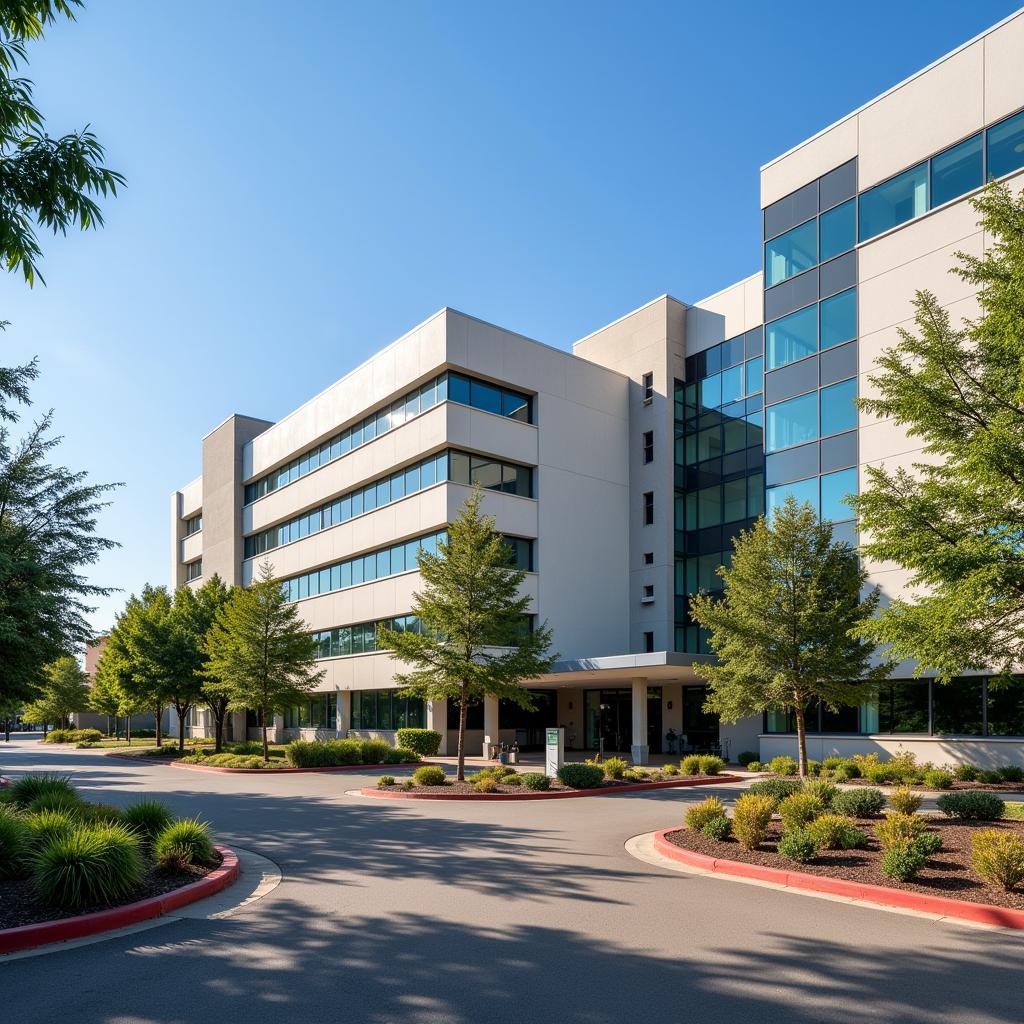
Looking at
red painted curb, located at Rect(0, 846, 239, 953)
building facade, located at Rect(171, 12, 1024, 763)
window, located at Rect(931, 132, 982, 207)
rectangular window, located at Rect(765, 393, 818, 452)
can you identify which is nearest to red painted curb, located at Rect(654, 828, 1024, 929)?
red painted curb, located at Rect(0, 846, 239, 953)

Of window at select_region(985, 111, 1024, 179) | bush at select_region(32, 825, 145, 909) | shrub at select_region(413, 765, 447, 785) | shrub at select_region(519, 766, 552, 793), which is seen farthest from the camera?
window at select_region(985, 111, 1024, 179)

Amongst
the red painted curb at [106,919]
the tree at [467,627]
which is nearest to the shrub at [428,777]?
the tree at [467,627]

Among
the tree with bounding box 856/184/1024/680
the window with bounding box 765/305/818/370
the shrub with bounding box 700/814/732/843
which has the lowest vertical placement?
the shrub with bounding box 700/814/732/843

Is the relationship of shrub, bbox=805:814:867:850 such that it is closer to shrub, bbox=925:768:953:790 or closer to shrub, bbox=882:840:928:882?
shrub, bbox=882:840:928:882

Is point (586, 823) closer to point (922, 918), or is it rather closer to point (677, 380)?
point (922, 918)

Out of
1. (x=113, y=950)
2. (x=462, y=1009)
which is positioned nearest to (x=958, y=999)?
(x=462, y=1009)

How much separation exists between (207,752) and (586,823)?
27.0 meters

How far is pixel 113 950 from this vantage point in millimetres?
7641

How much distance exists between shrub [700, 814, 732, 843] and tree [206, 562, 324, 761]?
22.5 metres

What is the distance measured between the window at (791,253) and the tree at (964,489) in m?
18.5

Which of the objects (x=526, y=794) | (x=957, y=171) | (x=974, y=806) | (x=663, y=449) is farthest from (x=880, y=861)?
(x=663, y=449)

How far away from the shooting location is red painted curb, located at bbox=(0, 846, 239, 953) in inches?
302

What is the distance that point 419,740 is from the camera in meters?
34.1

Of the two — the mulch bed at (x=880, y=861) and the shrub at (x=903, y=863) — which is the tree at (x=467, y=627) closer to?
the mulch bed at (x=880, y=861)
